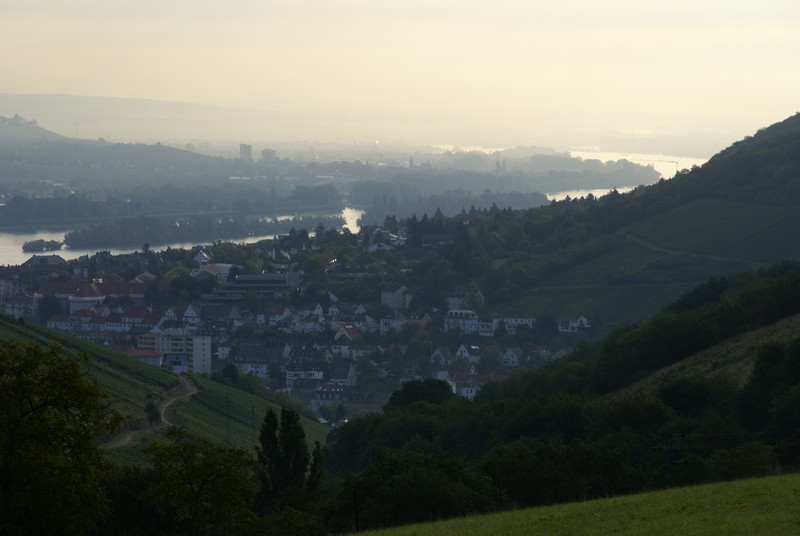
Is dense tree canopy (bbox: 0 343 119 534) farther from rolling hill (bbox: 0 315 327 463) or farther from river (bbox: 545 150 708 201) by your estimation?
river (bbox: 545 150 708 201)

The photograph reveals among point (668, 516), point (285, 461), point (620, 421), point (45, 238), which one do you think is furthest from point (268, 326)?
point (45, 238)

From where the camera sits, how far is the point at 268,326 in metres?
58.6

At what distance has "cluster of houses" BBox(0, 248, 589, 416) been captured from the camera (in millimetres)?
48531

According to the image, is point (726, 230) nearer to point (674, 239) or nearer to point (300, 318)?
point (674, 239)

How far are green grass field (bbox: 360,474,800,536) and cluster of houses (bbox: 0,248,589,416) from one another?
3091 centimetres

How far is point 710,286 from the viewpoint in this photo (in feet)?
102

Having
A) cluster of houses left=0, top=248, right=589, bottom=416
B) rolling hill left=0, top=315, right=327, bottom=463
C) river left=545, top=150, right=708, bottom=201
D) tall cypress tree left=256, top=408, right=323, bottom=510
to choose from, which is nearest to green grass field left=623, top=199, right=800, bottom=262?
cluster of houses left=0, top=248, right=589, bottom=416

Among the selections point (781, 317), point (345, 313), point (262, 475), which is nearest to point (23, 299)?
point (345, 313)

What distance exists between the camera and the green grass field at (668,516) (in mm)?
9672

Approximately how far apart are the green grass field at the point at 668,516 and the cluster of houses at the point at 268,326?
30910 millimetres

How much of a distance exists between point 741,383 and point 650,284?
2845cm

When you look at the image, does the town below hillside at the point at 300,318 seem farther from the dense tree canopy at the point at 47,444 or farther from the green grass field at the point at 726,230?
the dense tree canopy at the point at 47,444

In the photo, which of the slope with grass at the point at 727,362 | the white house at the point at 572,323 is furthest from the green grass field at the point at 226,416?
the white house at the point at 572,323

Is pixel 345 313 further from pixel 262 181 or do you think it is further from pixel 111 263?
pixel 262 181
